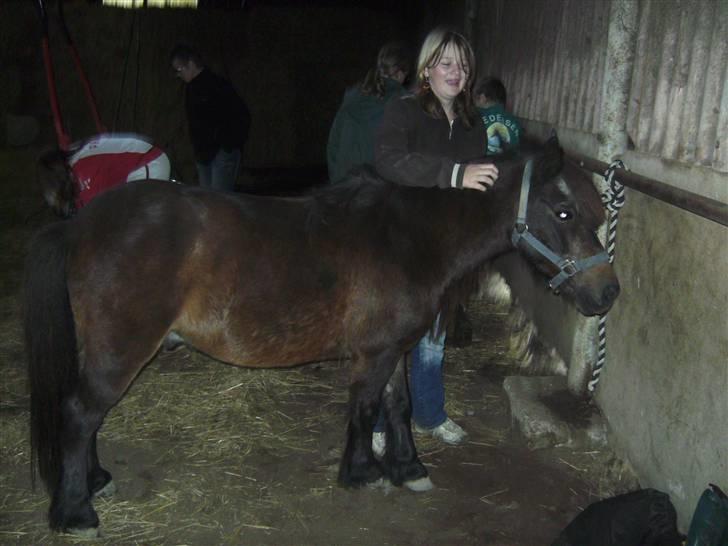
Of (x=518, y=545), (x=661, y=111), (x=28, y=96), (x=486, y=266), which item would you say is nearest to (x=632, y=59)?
(x=661, y=111)

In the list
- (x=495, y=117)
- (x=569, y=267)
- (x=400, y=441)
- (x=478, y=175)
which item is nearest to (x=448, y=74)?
(x=478, y=175)

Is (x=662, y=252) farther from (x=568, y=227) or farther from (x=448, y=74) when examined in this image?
(x=448, y=74)

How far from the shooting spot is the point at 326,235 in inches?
116

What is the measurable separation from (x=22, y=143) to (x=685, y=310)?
9404 mm

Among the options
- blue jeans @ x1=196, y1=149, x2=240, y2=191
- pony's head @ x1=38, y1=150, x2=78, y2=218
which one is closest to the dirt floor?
pony's head @ x1=38, y1=150, x2=78, y2=218

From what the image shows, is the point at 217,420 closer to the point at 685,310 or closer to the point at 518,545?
the point at 518,545

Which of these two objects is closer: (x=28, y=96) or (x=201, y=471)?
(x=201, y=471)

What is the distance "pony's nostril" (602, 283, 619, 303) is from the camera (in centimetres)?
286

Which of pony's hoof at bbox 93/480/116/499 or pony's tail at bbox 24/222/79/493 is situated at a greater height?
pony's tail at bbox 24/222/79/493

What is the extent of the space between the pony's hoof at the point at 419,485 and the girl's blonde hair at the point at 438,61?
5.44 ft

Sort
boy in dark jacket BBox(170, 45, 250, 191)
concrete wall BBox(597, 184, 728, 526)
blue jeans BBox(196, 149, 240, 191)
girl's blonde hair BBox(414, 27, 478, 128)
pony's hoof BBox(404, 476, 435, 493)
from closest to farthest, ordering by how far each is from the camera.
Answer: concrete wall BBox(597, 184, 728, 526)
girl's blonde hair BBox(414, 27, 478, 128)
pony's hoof BBox(404, 476, 435, 493)
boy in dark jacket BBox(170, 45, 250, 191)
blue jeans BBox(196, 149, 240, 191)

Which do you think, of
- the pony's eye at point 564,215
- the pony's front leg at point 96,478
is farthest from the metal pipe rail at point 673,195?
the pony's front leg at point 96,478

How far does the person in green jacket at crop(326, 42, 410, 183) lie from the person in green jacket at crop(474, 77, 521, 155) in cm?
54

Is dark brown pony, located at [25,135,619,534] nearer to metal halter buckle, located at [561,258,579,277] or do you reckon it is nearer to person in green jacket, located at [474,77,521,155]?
metal halter buckle, located at [561,258,579,277]
